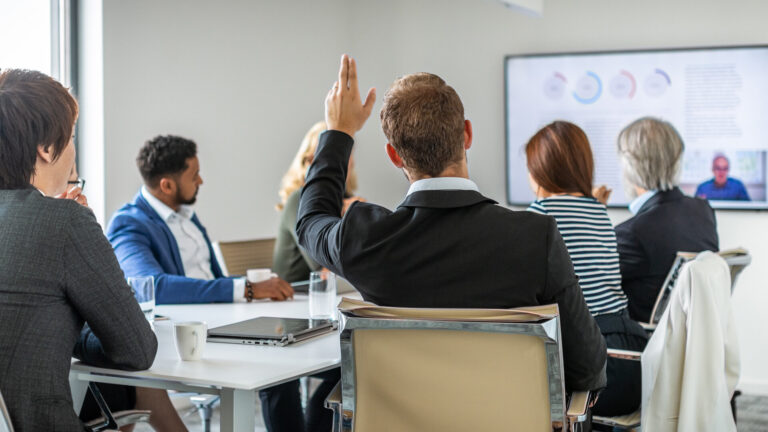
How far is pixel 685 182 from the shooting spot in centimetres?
454

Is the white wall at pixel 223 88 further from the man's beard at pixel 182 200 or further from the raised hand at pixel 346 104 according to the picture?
the raised hand at pixel 346 104

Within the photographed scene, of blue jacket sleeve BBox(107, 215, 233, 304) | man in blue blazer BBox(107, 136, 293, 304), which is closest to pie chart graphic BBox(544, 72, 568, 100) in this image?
man in blue blazer BBox(107, 136, 293, 304)

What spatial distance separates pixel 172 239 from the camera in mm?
2951

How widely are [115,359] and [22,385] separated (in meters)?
0.19

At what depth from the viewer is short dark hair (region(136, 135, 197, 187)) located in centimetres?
306

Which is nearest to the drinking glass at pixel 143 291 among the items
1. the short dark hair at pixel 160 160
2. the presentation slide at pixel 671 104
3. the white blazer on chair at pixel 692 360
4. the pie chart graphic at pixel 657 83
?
the short dark hair at pixel 160 160

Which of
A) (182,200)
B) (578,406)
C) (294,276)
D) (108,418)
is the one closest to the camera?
(578,406)

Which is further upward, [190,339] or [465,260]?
[465,260]

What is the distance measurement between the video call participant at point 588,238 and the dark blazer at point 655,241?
56 centimetres

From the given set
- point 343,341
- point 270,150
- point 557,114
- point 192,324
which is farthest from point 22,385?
point 557,114

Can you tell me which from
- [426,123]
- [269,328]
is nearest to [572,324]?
[426,123]

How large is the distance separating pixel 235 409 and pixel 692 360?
45.4 inches

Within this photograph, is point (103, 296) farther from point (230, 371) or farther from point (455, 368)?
point (455, 368)

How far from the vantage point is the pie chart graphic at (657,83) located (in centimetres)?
452
